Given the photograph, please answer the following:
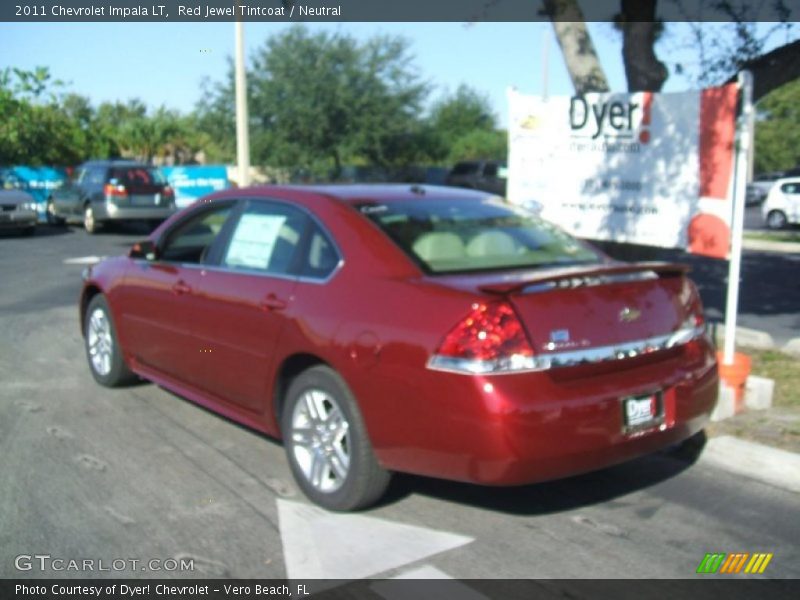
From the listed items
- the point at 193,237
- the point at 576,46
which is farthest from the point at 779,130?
the point at 193,237

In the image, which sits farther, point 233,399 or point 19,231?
point 19,231

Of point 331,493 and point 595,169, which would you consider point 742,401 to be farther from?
point 331,493

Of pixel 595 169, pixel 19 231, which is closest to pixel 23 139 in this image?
pixel 19 231

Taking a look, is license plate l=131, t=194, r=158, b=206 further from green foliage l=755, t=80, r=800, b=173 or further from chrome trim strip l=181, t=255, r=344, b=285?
green foliage l=755, t=80, r=800, b=173

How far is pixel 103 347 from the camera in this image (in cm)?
702

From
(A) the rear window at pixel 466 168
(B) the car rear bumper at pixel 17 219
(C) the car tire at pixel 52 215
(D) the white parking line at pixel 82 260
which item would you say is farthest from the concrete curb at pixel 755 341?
(A) the rear window at pixel 466 168

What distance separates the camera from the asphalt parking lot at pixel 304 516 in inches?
157

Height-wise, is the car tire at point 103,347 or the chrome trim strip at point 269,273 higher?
the chrome trim strip at point 269,273

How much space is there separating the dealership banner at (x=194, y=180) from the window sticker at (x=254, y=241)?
23.4m

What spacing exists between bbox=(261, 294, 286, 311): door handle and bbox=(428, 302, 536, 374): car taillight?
1194 millimetres

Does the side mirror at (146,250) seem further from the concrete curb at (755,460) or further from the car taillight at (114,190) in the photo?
the car taillight at (114,190)

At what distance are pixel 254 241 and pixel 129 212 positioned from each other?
704 inches

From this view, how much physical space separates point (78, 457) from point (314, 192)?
7.00ft

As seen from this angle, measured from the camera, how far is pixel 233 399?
210 inches
